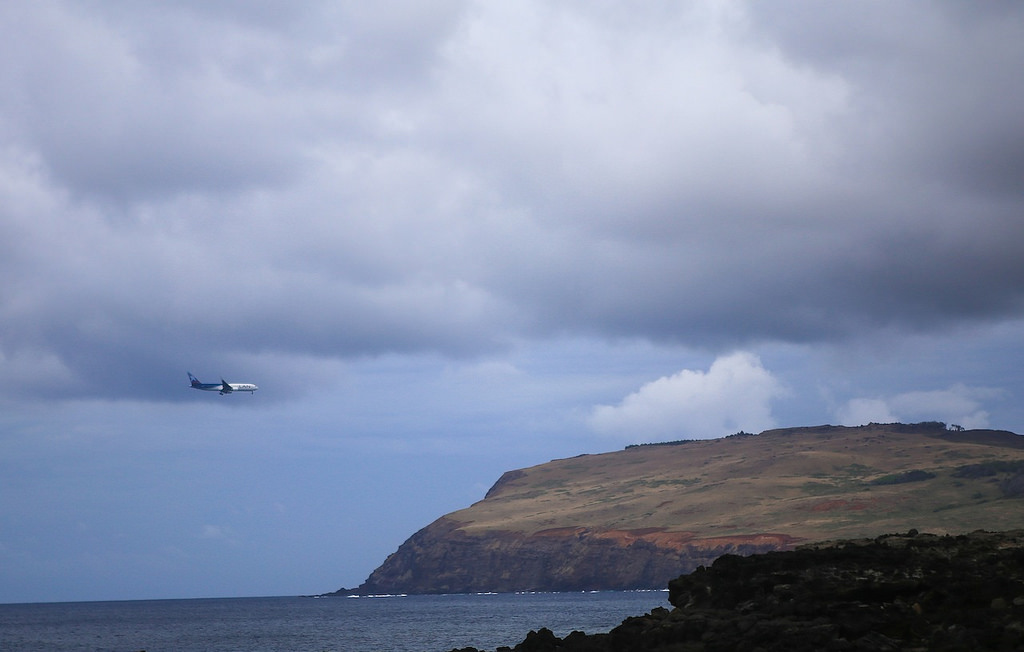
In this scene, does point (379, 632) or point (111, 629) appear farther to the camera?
point (111, 629)

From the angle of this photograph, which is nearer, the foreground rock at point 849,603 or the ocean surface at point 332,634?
the foreground rock at point 849,603

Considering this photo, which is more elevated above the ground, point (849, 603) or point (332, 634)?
point (849, 603)

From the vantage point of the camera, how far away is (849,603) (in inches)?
1411

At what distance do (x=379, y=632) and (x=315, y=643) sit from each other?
1318 cm

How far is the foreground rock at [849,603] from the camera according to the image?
3203cm

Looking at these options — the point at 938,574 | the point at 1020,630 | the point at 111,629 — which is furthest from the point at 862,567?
the point at 111,629

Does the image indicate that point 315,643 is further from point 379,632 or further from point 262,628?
point 262,628

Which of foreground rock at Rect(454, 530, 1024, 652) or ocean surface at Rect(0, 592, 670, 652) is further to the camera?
ocean surface at Rect(0, 592, 670, 652)

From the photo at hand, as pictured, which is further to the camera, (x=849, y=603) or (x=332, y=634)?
(x=332, y=634)

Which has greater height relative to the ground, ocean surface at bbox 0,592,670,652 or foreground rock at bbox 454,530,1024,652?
foreground rock at bbox 454,530,1024,652

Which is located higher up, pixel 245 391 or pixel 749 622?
pixel 245 391

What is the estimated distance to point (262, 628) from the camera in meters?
128

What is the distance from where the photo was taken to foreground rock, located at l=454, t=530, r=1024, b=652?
3203cm

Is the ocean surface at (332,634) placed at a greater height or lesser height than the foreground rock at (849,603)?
lesser
